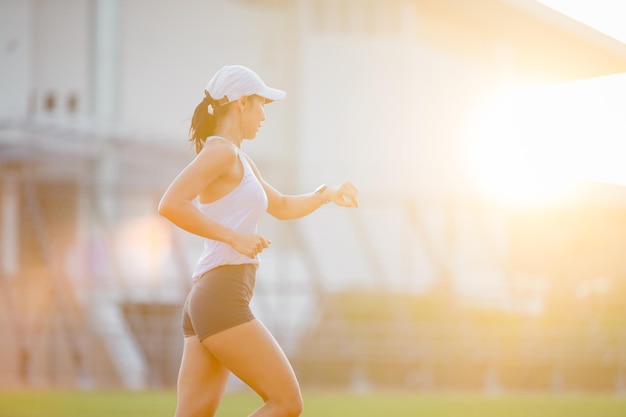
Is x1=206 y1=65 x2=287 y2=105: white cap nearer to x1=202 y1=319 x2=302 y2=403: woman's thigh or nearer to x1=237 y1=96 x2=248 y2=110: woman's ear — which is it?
x1=237 y1=96 x2=248 y2=110: woman's ear

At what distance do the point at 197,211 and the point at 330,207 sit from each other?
16.2 m

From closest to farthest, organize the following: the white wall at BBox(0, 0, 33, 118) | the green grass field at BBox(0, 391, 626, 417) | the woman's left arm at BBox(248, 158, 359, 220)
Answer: the woman's left arm at BBox(248, 158, 359, 220) → the green grass field at BBox(0, 391, 626, 417) → the white wall at BBox(0, 0, 33, 118)

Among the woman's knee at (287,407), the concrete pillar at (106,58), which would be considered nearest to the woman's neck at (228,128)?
the woman's knee at (287,407)

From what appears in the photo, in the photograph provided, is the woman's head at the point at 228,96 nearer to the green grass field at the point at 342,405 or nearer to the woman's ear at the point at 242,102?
the woman's ear at the point at 242,102

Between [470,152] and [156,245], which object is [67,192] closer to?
[156,245]

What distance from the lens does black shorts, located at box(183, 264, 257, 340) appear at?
4.68 metres

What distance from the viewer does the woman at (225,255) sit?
4645 millimetres

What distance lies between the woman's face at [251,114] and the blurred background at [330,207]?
8.58 m

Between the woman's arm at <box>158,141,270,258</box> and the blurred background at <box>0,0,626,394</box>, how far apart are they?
353 inches

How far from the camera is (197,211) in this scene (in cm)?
464

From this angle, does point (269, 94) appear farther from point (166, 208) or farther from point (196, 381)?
point (196, 381)

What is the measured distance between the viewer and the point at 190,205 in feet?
15.2

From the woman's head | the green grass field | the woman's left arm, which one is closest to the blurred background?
the green grass field

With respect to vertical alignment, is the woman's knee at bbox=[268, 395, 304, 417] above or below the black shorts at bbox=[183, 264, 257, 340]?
below
